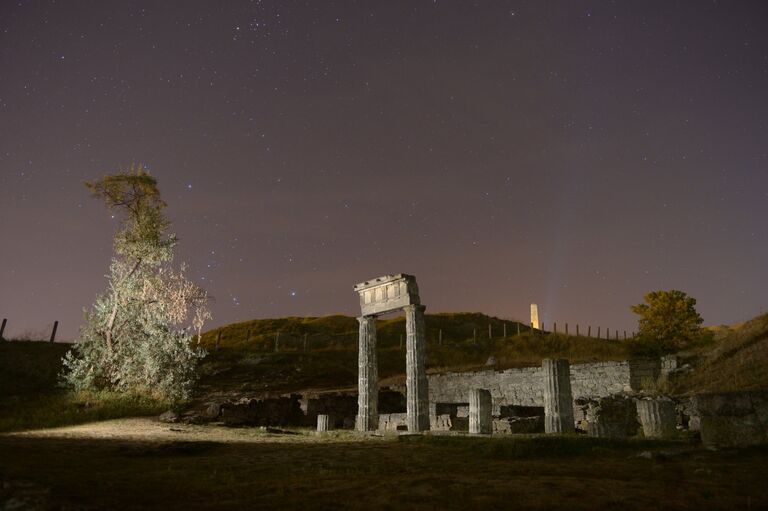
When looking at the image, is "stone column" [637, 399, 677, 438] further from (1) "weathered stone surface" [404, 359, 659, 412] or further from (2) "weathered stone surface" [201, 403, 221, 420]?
(2) "weathered stone surface" [201, 403, 221, 420]

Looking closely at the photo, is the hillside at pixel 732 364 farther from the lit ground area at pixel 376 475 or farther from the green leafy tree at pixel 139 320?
the green leafy tree at pixel 139 320

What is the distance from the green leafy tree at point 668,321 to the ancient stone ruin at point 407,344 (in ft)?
62.3

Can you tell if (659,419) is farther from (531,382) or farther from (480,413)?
(531,382)

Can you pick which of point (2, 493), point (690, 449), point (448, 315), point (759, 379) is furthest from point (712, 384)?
point (448, 315)

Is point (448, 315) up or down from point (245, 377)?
up

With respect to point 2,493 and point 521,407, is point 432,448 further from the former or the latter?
point 521,407

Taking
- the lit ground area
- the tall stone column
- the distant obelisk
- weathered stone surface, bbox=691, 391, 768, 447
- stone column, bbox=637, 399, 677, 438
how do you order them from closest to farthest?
the lit ground area → weathered stone surface, bbox=691, 391, 768, 447 → stone column, bbox=637, 399, 677, 438 → the tall stone column → the distant obelisk

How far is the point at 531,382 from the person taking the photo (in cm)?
2942

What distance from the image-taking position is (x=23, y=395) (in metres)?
28.6

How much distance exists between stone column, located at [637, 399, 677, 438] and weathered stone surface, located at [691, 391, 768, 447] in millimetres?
4216

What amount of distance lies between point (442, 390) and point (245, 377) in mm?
13656

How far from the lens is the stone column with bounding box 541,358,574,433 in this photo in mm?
18828

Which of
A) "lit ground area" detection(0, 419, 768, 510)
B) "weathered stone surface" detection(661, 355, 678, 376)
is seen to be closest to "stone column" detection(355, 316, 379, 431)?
"lit ground area" detection(0, 419, 768, 510)

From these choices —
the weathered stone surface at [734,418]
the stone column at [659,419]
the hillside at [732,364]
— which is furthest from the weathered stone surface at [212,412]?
the hillside at [732,364]
